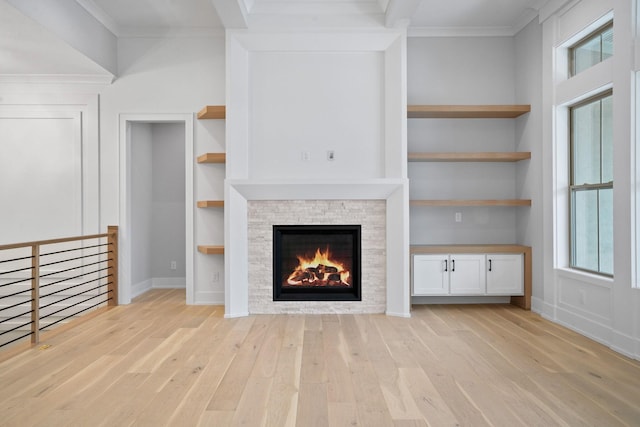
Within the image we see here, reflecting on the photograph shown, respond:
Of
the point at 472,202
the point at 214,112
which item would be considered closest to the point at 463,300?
the point at 472,202

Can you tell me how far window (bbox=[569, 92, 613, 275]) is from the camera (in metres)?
3.76

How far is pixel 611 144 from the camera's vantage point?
3.70 m

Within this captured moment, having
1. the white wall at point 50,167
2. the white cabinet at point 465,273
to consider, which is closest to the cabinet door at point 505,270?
the white cabinet at point 465,273

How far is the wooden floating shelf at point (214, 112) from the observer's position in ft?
15.8

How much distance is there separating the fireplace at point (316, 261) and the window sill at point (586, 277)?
2039mm

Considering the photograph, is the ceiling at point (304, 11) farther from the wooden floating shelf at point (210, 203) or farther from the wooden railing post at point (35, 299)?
the wooden railing post at point (35, 299)

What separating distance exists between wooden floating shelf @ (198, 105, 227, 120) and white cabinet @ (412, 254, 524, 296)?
2692mm

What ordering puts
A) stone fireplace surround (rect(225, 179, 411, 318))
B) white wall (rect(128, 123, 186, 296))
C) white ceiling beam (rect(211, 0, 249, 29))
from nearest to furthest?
white ceiling beam (rect(211, 0, 249, 29))
stone fireplace surround (rect(225, 179, 411, 318))
white wall (rect(128, 123, 186, 296))

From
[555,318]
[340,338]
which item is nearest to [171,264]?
[340,338]

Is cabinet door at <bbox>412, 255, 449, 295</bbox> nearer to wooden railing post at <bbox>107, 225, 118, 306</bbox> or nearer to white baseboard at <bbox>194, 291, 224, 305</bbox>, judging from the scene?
white baseboard at <bbox>194, 291, 224, 305</bbox>

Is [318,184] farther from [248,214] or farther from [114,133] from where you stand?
[114,133]

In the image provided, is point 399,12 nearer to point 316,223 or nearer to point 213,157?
point 316,223

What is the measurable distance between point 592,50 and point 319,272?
3.43 m

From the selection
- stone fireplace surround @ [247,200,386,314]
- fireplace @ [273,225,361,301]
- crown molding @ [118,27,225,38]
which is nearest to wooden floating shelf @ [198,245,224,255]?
stone fireplace surround @ [247,200,386,314]
